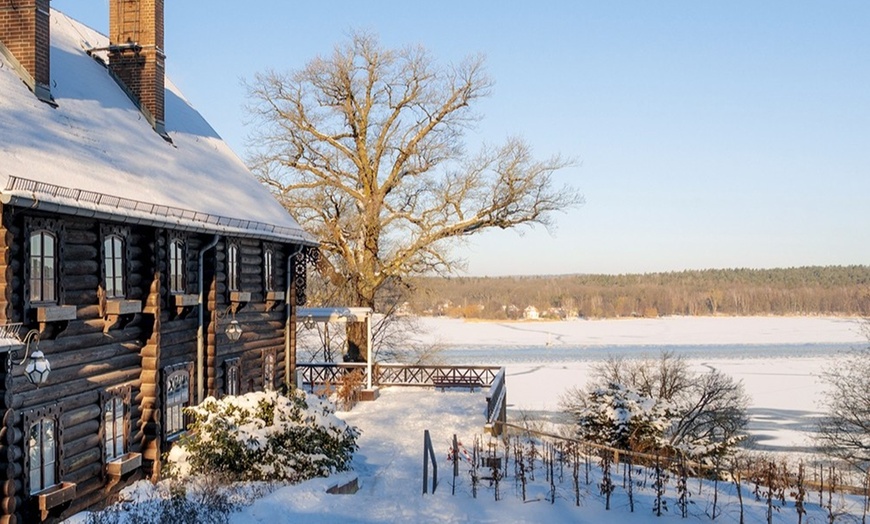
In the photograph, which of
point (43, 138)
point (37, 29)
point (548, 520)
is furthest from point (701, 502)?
point (37, 29)

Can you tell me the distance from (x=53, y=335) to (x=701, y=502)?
9393mm

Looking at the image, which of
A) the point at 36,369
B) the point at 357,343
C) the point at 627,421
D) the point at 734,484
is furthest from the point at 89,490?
the point at 357,343

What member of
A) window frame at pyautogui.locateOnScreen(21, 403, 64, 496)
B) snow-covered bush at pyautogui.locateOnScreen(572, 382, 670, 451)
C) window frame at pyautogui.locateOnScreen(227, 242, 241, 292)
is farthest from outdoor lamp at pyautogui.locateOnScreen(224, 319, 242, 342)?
snow-covered bush at pyautogui.locateOnScreen(572, 382, 670, 451)

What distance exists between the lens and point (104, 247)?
11.6 metres

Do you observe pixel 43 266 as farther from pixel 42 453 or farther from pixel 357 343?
pixel 357 343

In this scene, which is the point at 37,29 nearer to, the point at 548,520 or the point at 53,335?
the point at 53,335

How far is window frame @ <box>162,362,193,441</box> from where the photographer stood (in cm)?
1356

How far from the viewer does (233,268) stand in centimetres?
1672

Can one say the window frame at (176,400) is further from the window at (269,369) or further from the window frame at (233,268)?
the window at (269,369)

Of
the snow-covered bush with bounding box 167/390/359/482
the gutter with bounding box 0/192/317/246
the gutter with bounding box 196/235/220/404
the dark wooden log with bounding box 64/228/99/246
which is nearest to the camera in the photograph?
the gutter with bounding box 0/192/317/246

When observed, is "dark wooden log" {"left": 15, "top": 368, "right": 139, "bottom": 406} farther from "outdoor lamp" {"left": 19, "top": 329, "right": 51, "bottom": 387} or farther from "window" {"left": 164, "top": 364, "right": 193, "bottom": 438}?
"window" {"left": 164, "top": 364, "right": 193, "bottom": 438}

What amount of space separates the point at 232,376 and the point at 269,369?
2.48 m

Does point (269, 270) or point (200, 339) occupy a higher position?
point (269, 270)

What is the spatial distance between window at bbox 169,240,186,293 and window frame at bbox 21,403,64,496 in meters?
3.87
